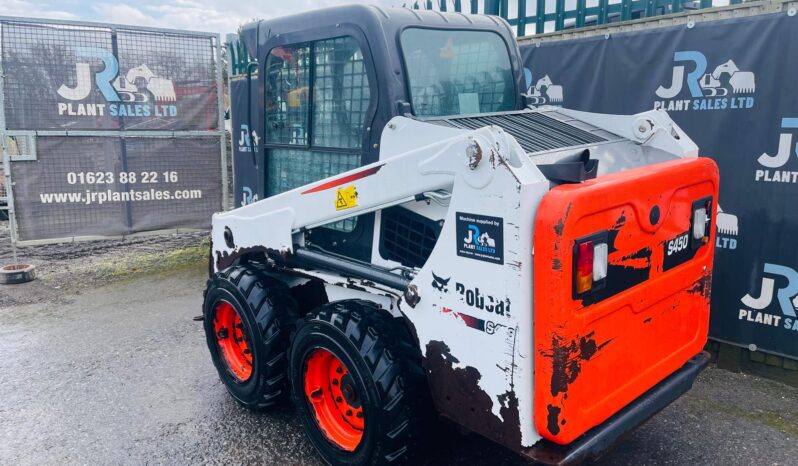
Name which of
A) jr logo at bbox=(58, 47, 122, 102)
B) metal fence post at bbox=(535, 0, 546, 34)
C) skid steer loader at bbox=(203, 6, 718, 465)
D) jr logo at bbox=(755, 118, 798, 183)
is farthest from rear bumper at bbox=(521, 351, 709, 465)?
jr logo at bbox=(58, 47, 122, 102)

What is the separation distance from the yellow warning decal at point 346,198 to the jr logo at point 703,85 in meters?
2.77

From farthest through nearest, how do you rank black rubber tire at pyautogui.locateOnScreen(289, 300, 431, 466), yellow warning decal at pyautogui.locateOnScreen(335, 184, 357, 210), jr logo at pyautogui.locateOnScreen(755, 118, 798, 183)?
jr logo at pyautogui.locateOnScreen(755, 118, 798, 183)
yellow warning decal at pyautogui.locateOnScreen(335, 184, 357, 210)
black rubber tire at pyautogui.locateOnScreen(289, 300, 431, 466)

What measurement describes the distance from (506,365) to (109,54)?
6826 mm

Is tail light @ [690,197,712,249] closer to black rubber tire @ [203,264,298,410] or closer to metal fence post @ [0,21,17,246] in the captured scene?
black rubber tire @ [203,264,298,410]

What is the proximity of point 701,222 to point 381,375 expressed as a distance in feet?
5.64

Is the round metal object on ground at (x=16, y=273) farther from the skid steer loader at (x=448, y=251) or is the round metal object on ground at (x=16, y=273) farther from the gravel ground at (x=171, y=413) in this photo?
the skid steer loader at (x=448, y=251)

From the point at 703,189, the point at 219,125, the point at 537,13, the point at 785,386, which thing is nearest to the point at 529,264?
the point at 703,189

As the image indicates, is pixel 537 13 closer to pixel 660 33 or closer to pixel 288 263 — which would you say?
pixel 660 33

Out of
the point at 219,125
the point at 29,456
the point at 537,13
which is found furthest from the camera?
the point at 219,125

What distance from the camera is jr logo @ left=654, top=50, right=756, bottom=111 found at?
4.26 m

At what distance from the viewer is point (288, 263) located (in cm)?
372

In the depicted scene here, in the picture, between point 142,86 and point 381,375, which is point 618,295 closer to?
point 381,375

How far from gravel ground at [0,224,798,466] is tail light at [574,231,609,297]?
4.72 feet

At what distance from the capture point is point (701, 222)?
10.0ft
